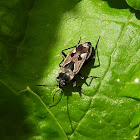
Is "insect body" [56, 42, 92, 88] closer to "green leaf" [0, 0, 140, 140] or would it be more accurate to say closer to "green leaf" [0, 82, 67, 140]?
"green leaf" [0, 0, 140, 140]

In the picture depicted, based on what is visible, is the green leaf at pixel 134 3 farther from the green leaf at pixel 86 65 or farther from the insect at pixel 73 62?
the insect at pixel 73 62

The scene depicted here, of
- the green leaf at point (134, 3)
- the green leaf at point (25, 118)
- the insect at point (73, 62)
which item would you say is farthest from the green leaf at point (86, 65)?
the green leaf at point (25, 118)

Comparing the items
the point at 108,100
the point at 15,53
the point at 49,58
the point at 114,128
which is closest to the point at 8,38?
the point at 15,53

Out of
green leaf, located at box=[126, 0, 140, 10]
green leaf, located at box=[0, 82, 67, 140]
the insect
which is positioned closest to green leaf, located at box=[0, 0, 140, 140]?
the insect

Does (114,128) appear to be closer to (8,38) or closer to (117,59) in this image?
(117,59)

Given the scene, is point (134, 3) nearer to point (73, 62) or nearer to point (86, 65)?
point (86, 65)

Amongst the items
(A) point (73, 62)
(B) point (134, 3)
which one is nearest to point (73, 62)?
(A) point (73, 62)
